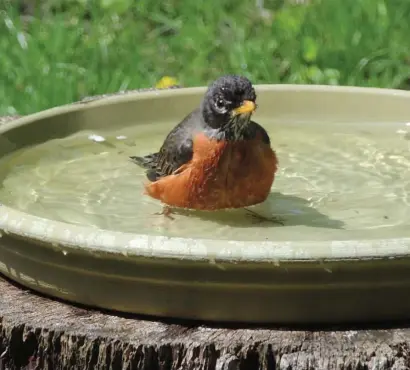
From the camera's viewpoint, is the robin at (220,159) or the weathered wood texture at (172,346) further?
the robin at (220,159)

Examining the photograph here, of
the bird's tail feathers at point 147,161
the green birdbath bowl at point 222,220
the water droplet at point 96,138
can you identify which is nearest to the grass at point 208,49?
the water droplet at point 96,138

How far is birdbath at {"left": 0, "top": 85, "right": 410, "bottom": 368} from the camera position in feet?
7.08

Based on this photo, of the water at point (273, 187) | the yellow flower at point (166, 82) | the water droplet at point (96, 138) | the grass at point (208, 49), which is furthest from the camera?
the grass at point (208, 49)

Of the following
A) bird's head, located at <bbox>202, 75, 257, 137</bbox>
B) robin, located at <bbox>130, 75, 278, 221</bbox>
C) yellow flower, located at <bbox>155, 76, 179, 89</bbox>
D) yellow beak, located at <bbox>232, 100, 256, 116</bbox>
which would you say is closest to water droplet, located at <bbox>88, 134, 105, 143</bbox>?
robin, located at <bbox>130, 75, 278, 221</bbox>

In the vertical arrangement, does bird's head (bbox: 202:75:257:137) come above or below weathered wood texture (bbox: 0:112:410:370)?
above

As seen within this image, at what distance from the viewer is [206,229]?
315cm

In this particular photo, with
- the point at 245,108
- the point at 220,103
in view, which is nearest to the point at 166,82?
the point at 220,103

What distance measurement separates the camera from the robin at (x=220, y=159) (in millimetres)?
3178

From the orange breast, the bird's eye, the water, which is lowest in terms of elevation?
the water

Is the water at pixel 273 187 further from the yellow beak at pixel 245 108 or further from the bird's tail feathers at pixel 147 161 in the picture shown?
the yellow beak at pixel 245 108

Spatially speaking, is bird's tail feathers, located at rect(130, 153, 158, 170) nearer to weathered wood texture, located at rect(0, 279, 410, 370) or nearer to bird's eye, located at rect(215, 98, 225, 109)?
bird's eye, located at rect(215, 98, 225, 109)

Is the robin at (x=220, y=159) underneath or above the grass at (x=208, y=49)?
above

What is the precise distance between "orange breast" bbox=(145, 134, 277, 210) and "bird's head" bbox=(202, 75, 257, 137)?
76 millimetres

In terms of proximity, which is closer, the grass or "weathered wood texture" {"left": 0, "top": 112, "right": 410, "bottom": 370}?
"weathered wood texture" {"left": 0, "top": 112, "right": 410, "bottom": 370}
